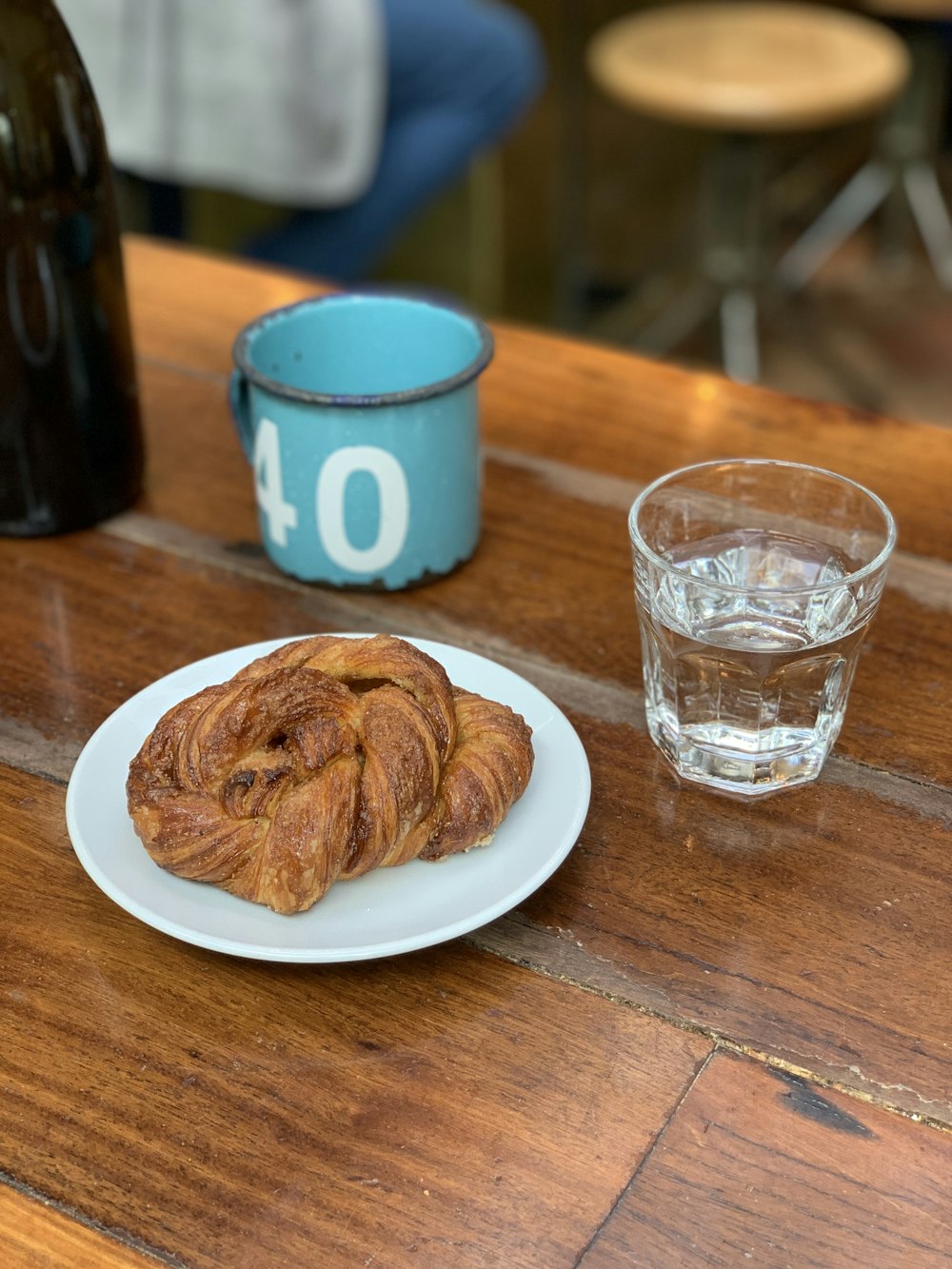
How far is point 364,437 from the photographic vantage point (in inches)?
28.7

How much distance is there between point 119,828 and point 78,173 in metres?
0.38

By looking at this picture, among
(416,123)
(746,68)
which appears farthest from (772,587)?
(746,68)

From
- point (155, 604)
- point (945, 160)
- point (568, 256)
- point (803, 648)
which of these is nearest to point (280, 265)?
point (568, 256)

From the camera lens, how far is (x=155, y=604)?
771mm

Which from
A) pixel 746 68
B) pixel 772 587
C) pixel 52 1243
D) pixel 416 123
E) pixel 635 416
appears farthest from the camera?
pixel 746 68

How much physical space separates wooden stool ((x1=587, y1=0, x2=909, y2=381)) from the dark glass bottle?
1.40 meters

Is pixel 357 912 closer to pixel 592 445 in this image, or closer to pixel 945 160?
pixel 592 445

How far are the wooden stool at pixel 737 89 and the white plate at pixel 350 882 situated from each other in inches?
63.5

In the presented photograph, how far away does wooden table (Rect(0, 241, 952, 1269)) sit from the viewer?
45cm

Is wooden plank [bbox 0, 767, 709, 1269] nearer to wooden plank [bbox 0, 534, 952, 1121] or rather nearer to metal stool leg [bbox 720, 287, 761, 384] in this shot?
wooden plank [bbox 0, 534, 952, 1121]

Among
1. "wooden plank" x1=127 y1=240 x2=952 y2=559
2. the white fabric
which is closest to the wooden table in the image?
"wooden plank" x1=127 y1=240 x2=952 y2=559

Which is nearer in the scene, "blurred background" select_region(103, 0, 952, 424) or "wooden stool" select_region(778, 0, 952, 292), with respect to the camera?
"blurred background" select_region(103, 0, 952, 424)

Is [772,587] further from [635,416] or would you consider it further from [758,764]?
[635,416]

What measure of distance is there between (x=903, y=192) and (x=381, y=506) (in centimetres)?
239
